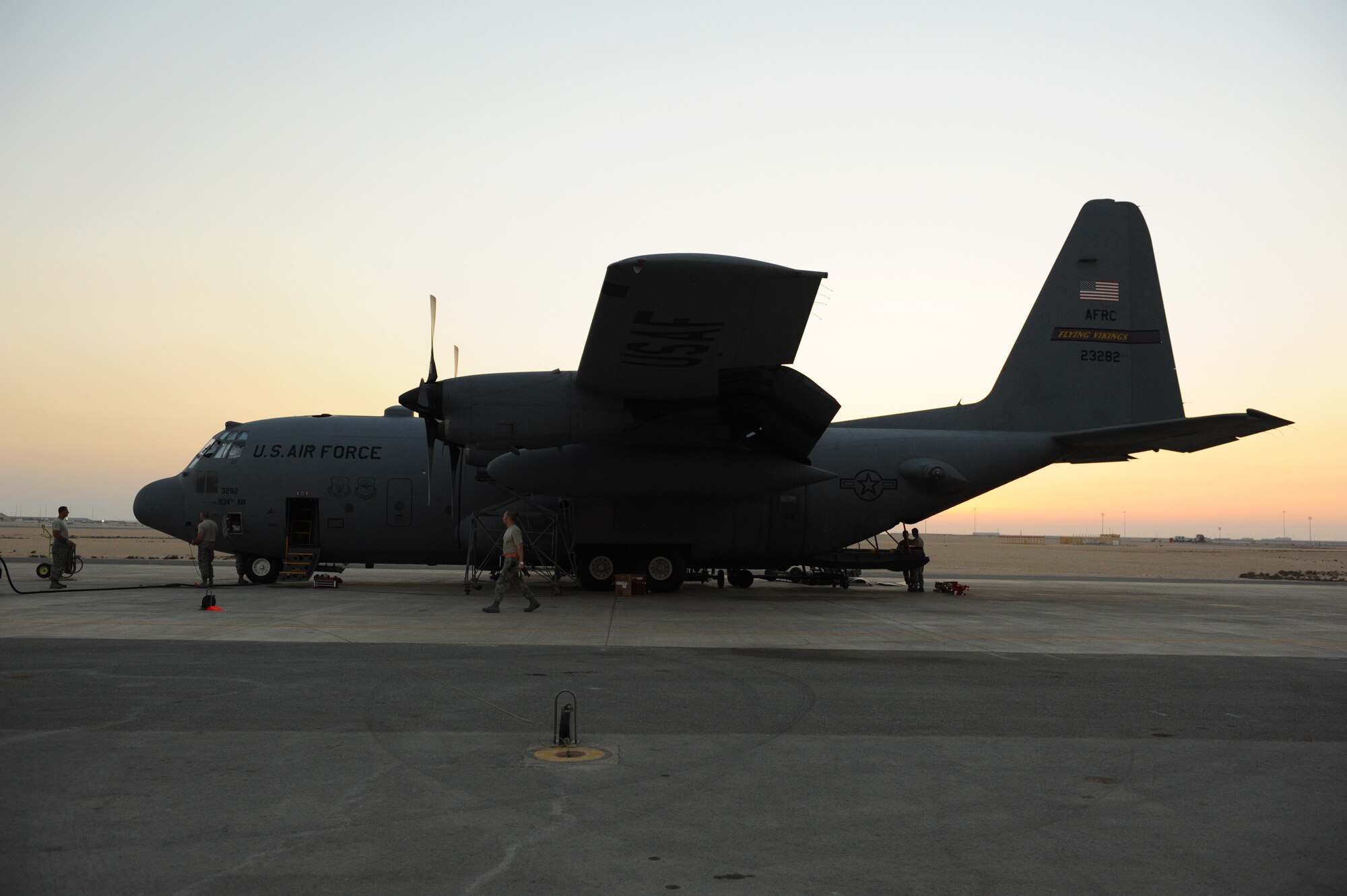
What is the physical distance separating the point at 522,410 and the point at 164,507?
10096mm

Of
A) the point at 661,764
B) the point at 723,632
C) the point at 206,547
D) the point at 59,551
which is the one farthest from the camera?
the point at 59,551

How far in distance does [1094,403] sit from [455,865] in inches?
838

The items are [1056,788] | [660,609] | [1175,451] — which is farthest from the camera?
[1175,451]

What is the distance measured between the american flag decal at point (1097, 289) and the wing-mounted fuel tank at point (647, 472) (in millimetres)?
8418

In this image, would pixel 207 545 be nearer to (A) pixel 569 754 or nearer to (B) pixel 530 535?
(B) pixel 530 535

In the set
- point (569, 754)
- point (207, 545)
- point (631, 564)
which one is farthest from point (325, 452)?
point (569, 754)

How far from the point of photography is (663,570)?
814 inches

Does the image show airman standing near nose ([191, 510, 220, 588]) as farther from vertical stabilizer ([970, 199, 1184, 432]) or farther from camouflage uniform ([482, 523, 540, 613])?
vertical stabilizer ([970, 199, 1184, 432])

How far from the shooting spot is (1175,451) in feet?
68.8

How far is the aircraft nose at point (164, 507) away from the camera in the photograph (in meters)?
21.2

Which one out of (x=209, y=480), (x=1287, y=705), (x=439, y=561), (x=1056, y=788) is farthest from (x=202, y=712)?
(x=209, y=480)

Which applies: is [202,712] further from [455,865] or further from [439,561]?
[439,561]

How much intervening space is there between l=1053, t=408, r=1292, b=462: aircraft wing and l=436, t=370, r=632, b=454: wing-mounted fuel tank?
36.0ft

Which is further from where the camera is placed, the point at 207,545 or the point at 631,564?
the point at 631,564
